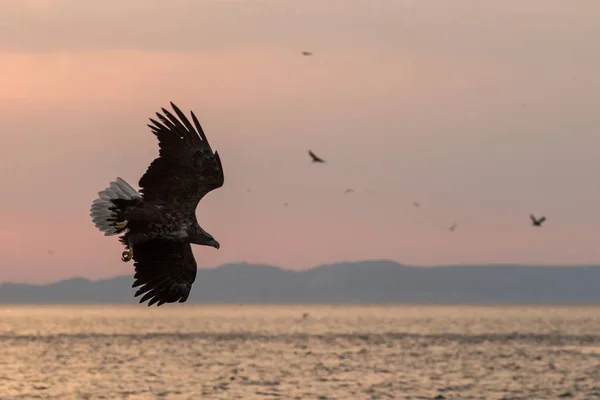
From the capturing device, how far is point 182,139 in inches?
741

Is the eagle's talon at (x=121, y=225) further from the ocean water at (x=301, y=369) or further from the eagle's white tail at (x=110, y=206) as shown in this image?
the ocean water at (x=301, y=369)

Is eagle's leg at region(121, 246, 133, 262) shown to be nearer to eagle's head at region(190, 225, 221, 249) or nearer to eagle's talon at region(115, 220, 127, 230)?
eagle's talon at region(115, 220, 127, 230)

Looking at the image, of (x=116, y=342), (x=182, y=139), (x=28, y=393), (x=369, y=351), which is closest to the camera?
(x=182, y=139)

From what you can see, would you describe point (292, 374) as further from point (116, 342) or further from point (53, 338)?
point (53, 338)

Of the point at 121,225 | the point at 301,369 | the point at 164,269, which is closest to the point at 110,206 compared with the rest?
the point at 121,225

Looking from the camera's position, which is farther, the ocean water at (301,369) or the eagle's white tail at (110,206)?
the ocean water at (301,369)

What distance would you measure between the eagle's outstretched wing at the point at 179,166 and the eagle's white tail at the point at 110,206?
1.27 ft

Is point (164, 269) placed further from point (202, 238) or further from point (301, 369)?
point (301, 369)

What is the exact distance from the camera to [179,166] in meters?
18.9

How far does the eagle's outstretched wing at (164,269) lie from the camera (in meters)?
19.8

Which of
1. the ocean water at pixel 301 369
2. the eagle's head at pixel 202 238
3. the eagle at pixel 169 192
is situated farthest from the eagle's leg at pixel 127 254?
the ocean water at pixel 301 369

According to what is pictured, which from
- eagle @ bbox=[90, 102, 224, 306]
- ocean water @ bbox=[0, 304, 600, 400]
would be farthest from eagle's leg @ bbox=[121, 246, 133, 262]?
ocean water @ bbox=[0, 304, 600, 400]

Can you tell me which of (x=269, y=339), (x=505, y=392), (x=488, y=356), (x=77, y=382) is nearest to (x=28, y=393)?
(x=77, y=382)

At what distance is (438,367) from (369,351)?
2236cm
